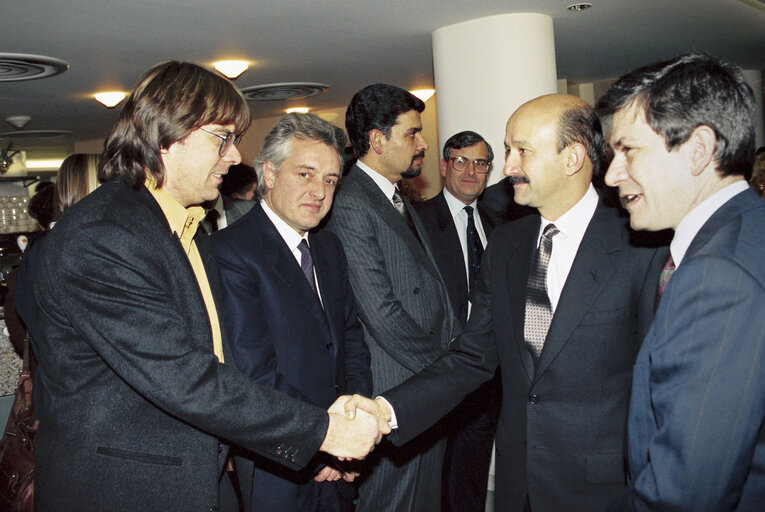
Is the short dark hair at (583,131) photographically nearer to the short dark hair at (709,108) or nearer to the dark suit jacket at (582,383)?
the dark suit jacket at (582,383)

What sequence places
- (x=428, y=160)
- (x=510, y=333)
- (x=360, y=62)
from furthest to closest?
(x=428, y=160) < (x=360, y=62) < (x=510, y=333)

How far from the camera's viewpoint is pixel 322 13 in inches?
204

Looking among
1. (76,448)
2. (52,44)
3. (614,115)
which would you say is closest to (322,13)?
(52,44)

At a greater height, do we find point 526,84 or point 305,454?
point 526,84

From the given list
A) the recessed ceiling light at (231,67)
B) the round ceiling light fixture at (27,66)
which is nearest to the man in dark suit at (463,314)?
the recessed ceiling light at (231,67)

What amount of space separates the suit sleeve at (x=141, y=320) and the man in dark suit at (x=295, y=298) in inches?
16.3

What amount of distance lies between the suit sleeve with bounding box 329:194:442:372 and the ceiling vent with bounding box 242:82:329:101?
6.02 m

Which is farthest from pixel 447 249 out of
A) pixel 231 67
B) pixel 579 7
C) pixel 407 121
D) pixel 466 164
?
pixel 231 67

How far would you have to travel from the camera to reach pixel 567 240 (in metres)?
1.98

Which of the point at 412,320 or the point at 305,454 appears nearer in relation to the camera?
the point at 305,454

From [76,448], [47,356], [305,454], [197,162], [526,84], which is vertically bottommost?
[305,454]

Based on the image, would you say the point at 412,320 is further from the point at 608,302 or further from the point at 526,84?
the point at 526,84

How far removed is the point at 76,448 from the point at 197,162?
0.84 metres

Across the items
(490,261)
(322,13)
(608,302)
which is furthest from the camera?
→ (322,13)
